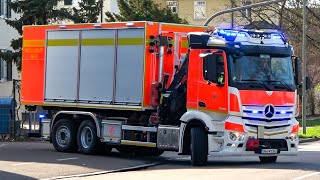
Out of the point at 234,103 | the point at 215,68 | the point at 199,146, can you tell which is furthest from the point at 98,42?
the point at 234,103

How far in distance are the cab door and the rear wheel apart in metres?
4.48

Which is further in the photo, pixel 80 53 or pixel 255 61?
pixel 80 53

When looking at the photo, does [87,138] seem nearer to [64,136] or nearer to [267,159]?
[64,136]

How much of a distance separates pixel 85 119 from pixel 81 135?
1.64 ft

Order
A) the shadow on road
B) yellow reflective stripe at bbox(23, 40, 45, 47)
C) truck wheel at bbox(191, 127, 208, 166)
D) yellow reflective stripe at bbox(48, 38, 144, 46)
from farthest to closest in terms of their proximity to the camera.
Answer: yellow reflective stripe at bbox(23, 40, 45, 47) < yellow reflective stripe at bbox(48, 38, 144, 46) < truck wheel at bbox(191, 127, 208, 166) < the shadow on road

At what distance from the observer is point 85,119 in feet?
68.4

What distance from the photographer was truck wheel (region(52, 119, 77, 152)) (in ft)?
69.4

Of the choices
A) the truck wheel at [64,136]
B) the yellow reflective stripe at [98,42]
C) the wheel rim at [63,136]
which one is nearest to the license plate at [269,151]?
the yellow reflective stripe at [98,42]

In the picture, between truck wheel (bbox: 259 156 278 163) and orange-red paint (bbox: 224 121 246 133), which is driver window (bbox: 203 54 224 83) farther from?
truck wheel (bbox: 259 156 278 163)

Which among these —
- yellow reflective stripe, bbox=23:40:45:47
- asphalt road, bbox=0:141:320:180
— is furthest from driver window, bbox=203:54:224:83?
yellow reflective stripe, bbox=23:40:45:47

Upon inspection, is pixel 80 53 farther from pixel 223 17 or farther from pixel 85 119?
pixel 223 17

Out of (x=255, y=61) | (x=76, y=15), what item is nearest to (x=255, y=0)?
(x=76, y=15)

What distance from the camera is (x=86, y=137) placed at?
20812mm

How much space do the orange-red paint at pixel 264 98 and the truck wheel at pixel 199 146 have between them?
4.48 feet
